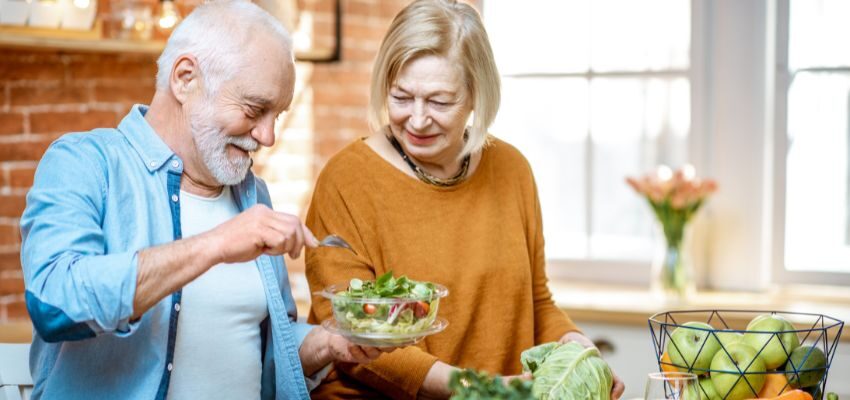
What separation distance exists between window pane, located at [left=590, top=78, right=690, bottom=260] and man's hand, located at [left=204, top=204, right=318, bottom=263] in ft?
7.71

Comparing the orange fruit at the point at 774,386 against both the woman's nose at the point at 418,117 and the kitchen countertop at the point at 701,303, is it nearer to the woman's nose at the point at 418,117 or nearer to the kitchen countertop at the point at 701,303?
the woman's nose at the point at 418,117

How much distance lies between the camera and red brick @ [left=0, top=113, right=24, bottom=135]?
8.93ft

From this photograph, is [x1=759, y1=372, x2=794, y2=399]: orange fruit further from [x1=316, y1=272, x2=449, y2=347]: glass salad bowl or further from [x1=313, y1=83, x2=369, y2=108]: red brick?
[x1=313, y1=83, x2=369, y2=108]: red brick

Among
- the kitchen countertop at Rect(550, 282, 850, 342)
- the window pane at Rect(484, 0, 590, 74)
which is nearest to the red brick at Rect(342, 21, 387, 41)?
the window pane at Rect(484, 0, 590, 74)

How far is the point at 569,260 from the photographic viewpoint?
12.5 feet

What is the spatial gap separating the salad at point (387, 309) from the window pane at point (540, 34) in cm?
228

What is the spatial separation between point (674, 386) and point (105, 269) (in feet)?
2.63

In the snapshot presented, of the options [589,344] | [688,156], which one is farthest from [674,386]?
[688,156]

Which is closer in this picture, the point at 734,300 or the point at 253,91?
the point at 253,91

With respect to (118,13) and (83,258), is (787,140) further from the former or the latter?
(83,258)

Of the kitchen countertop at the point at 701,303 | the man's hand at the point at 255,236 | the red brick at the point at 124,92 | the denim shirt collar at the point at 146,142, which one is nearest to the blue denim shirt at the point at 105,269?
the denim shirt collar at the point at 146,142

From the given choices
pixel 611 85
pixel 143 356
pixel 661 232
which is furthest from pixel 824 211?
pixel 143 356

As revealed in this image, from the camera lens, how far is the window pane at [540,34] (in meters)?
3.79

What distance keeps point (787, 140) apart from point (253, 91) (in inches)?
92.1
